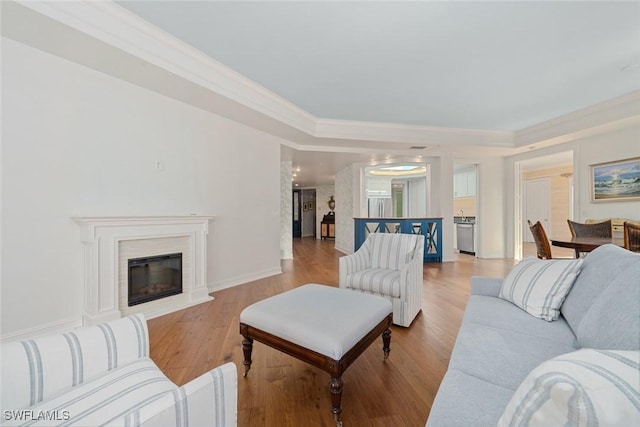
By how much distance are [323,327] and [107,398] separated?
93 cm

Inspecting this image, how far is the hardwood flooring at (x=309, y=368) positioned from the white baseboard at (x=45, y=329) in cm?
Answer: 63

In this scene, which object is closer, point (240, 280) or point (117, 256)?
point (117, 256)

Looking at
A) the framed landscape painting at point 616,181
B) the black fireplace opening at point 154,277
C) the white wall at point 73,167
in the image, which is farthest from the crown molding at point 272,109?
the black fireplace opening at point 154,277

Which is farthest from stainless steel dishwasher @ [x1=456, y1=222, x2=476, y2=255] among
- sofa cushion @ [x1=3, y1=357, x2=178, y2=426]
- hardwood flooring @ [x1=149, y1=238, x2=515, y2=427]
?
sofa cushion @ [x1=3, y1=357, x2=178, y2=426]

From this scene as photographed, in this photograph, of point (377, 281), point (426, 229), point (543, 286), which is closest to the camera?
point (543, 286)

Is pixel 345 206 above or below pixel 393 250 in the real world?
above

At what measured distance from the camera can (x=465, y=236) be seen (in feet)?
21.9

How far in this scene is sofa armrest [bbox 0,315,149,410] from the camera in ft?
2.71

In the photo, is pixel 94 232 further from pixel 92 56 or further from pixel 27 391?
pixel 27 391

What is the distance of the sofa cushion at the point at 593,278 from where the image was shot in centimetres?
123

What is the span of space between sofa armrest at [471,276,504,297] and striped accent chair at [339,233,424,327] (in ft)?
1.78

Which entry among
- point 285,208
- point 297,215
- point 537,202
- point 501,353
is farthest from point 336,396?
point 297,215

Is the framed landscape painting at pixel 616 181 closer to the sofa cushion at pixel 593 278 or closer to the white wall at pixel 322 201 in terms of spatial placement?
the sofa cushion at pixel 593 278

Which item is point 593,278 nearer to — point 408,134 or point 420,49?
point 420,49
